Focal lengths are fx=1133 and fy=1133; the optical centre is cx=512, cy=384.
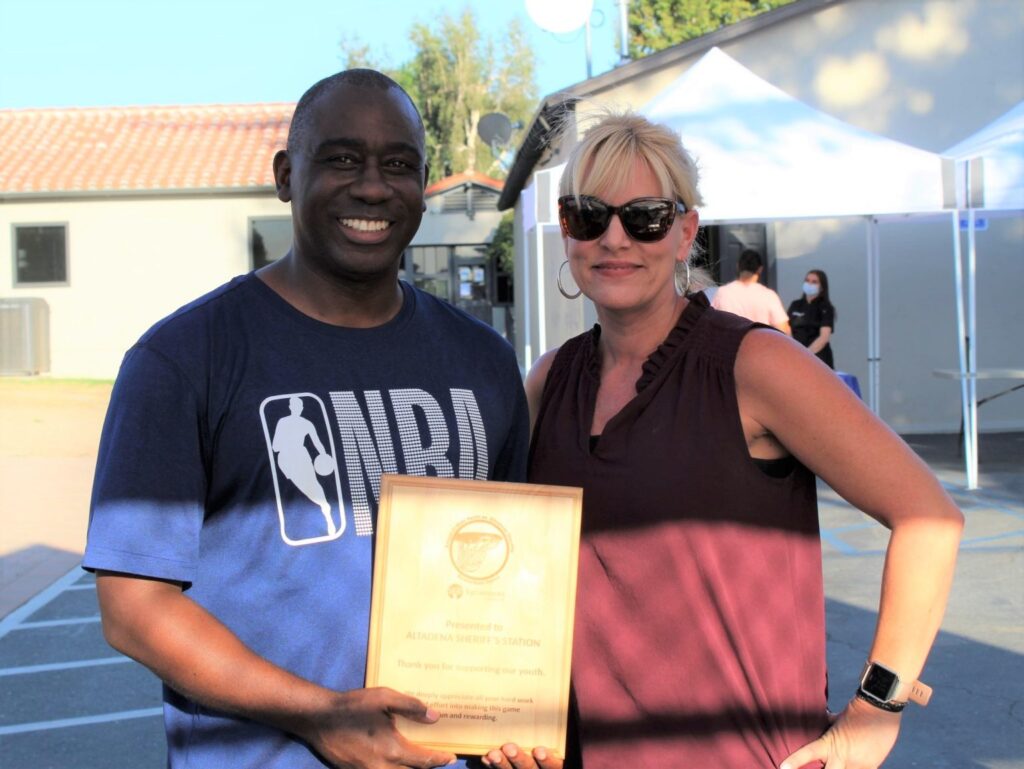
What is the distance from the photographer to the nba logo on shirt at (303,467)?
5.96 ft

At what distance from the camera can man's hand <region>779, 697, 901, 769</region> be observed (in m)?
2.01

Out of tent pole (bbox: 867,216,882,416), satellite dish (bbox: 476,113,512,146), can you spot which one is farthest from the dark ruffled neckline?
satellite dish (bbox: 476,113,512,146)

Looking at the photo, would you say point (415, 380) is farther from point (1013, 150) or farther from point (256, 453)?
point (1013, 150)

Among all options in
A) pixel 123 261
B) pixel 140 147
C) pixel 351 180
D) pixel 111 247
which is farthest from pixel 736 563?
pixel 140 147

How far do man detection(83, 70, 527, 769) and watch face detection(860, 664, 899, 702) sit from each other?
0.76 metres

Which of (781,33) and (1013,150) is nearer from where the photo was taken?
(1013,150)

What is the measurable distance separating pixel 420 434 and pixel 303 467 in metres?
0.23

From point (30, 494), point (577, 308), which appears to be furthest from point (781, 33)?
point (30, 494)

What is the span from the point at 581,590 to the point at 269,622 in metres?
0.60

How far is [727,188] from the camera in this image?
8.62m

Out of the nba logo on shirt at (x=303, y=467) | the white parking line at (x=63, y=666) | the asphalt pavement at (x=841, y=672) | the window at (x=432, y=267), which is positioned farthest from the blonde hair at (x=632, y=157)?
the window at (x=432, y=267)

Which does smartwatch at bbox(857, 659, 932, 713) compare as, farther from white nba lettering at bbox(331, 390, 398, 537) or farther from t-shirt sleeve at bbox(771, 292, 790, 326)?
t-shirt sleeve at bbox(771, 292, 790, 326)

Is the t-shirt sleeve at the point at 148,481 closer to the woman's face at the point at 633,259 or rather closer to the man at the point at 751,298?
the woman's face at the point at 633,259

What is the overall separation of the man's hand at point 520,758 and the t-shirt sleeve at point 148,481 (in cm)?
59
